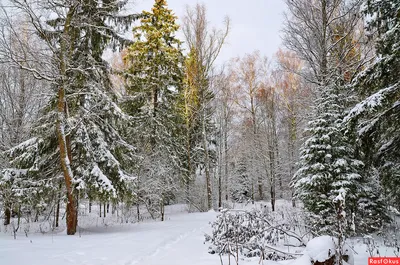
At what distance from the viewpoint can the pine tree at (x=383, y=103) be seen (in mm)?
5457

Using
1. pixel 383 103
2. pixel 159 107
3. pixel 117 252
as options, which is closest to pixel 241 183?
pixel 159 107

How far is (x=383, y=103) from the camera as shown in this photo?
5.41 metres

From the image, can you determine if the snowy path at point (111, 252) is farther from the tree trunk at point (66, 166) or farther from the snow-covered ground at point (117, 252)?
the tree trunk at point (66, 166)

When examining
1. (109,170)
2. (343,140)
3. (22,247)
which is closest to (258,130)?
(343,140)

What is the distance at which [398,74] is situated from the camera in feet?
18.9

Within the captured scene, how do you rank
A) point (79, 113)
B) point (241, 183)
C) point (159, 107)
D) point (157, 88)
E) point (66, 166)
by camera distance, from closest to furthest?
1. point (66, 166)
2. point (79, 113)
3. point (157, 88)
4. point (159, 107)
5. point (241, 183)

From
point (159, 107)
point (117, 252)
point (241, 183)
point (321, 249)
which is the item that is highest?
point (159, 107)

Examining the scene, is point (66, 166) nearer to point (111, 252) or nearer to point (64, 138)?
point (64, 138)

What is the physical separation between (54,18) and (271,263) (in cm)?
971

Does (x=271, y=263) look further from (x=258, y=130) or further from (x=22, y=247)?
(x=258, y=130)

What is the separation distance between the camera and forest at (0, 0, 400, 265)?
622cm

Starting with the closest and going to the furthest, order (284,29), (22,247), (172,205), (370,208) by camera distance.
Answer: (22,247)
(370,208)
(284,29)
(172,205)

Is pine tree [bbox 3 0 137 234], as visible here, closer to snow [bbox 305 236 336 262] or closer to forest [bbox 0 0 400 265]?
forest [bbox 0 0 400 265]

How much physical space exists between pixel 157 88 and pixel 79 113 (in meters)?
6.71
